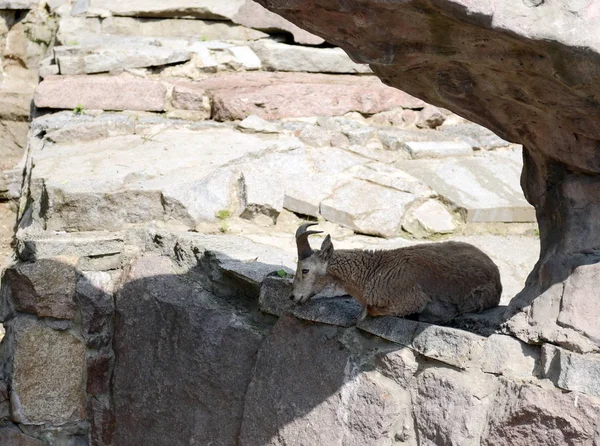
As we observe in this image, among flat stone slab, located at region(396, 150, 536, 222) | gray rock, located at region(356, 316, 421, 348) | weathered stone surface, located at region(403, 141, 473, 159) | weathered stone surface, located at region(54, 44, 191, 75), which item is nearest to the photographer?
gray rock, located at region(356, 316, 421, 348)

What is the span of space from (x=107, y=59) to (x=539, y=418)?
499 cm

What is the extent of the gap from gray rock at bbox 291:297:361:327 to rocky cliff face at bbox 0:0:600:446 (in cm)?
1

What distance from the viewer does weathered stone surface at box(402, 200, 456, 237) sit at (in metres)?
5.45

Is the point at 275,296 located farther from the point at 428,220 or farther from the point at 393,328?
the point at 428,220

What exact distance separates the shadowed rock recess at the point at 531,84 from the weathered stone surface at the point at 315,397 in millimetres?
692

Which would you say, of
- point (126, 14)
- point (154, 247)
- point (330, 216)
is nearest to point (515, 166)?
point (330, 216)

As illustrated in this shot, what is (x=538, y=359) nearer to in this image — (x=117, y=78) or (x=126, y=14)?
(x=117, y=78)

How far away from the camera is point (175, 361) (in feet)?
15.3

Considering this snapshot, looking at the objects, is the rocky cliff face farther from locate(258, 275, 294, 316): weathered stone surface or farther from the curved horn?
the curved horn

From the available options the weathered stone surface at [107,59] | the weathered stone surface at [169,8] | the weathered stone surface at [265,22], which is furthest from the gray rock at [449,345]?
the weathered stone surface at [169,8]

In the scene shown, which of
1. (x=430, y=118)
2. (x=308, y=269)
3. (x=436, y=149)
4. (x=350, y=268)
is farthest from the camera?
(x=430, y=118)

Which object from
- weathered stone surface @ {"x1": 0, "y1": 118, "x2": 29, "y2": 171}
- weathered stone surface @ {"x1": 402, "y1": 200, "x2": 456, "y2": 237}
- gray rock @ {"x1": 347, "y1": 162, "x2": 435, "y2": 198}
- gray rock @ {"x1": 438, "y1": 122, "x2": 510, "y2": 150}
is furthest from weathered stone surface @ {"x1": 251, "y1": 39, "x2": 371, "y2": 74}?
weathered stone surface @ {"x1": 402, "y1": 200, "x2": 456, "y2": 237}

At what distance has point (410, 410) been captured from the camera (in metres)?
3.70

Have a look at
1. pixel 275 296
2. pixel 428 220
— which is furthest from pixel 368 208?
pixel 275 296
